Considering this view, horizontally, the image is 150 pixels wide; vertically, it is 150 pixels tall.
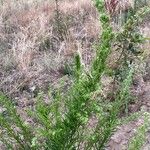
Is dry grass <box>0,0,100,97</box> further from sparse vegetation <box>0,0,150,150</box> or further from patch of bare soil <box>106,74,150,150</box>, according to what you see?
patch of bare soil <box>106,74,150,150</box>

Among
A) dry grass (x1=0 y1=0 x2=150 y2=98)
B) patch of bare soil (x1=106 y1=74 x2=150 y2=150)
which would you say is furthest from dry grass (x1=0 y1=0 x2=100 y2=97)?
patch of bare soil (x1=106 y1=74 x2=150 y2=150)

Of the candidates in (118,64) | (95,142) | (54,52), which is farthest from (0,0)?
(95,142)

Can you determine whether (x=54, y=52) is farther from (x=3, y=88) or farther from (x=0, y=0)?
(x=0, y=0)

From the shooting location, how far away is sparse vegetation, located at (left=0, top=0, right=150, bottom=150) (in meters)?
2.38

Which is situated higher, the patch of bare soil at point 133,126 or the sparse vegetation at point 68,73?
the sparse vegetation at point 68,73

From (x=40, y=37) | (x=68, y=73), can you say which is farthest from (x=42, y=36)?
(x=68, y=73)

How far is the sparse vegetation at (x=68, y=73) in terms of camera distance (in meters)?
2.38

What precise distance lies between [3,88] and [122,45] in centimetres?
128

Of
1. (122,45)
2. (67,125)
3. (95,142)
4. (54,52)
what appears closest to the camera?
(67,125)

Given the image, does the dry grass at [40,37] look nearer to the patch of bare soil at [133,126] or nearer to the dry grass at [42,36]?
the dry grass at [42,36]

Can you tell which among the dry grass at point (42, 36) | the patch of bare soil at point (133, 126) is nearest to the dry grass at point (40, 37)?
the dry grass at point (42, 36)

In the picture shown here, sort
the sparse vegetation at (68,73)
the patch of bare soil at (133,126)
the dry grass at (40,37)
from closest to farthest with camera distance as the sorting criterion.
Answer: the sparse vegetation at (68,73), the patch of bare soil at (133,126), the dry grass at (40,37)

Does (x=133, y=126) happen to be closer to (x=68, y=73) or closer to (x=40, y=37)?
(x=68, y=73)

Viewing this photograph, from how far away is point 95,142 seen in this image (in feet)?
8.97
